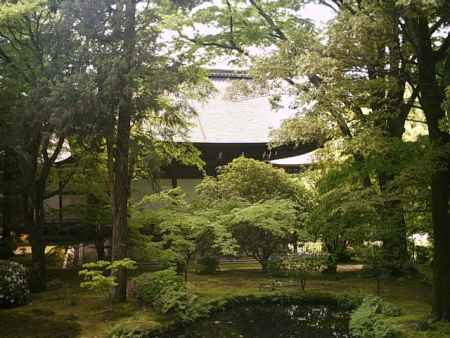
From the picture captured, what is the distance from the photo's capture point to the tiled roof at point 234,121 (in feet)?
58.0

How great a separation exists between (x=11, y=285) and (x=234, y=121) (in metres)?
12.1

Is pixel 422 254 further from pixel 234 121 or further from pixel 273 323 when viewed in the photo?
pixel 234 121

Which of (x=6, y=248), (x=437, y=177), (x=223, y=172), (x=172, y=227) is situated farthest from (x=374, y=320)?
(x=6, y=248)

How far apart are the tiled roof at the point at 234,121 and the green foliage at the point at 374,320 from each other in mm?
8213

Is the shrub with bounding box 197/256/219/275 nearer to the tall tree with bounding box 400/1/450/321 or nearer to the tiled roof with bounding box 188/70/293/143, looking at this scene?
the tiled roof with bounding box 188/70/293/143

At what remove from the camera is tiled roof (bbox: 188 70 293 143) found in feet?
58.0

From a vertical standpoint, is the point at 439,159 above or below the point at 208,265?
above

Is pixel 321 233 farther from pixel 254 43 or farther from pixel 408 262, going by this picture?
pixel 254 43

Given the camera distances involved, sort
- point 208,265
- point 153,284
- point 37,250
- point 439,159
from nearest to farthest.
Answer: point 439,159, point 153,284, point 37,250, point 208,265

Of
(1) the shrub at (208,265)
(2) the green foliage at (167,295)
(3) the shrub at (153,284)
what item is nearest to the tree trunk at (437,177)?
(2) the green foliage at (167,295)

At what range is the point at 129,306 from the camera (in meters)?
10.1

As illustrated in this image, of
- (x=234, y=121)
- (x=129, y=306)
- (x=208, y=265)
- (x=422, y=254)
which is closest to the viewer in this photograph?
(x=129, y=306)

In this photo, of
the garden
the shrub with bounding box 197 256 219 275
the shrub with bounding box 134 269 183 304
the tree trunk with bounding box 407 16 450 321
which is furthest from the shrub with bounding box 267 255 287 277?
the tree trunk with bounding box 407 16 450 321

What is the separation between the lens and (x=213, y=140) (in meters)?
17.3
